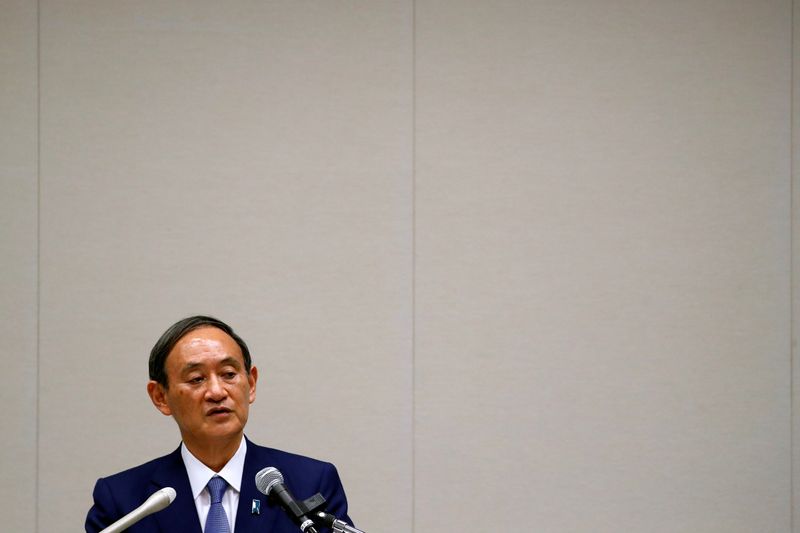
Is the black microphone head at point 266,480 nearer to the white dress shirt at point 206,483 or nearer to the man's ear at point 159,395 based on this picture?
the white dress shirt at point 206,483

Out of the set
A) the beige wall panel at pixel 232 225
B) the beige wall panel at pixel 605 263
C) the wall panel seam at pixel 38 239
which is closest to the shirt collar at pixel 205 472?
the beige wall panel at pixel 232 225

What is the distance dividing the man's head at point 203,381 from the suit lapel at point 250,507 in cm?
8

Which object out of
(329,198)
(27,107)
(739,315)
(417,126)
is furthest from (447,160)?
(27,107)

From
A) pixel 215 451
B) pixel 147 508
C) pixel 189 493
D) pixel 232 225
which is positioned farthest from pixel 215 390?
pixel 232 225

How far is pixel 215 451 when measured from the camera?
87.7 inches

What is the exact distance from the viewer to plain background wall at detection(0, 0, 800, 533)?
369 cm

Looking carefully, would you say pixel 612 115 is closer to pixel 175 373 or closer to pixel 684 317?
pixel 684 317

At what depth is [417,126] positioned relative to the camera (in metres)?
3.77

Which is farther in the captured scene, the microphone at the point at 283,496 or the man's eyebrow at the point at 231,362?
the man's eyebrow at the point at 231,362

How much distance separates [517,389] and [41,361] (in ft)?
6.33

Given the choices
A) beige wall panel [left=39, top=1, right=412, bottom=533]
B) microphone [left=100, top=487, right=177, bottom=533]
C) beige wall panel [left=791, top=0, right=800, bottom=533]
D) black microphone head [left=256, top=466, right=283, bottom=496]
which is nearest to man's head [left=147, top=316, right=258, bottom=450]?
black microphone head [left=256, top=466, right=283, bottom=496]

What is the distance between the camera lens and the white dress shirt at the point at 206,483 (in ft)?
7.27

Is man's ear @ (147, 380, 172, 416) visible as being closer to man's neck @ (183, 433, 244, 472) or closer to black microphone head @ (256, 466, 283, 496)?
man's neck @ (183, 433, 244, 472)

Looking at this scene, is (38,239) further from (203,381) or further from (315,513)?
(315,513)
